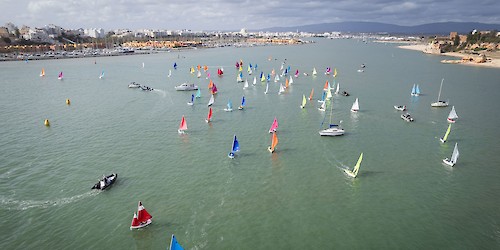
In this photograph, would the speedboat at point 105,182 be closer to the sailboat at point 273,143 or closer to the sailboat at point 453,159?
the sailboat at point 273,143

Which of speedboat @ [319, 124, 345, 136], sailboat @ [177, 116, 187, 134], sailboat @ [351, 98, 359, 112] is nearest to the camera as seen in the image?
speedboat @ [319, 124, 345, 136]

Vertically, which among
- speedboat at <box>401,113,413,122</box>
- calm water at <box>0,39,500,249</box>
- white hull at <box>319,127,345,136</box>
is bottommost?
calm water at <box>0,39,500,249</box>

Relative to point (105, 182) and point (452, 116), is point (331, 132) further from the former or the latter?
point (105, 182)

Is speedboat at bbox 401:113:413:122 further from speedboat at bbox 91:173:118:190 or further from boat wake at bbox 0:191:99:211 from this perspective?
boat wake at bbox 0:191:99:211

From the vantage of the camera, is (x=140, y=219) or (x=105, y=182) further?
(x=105, y=182)

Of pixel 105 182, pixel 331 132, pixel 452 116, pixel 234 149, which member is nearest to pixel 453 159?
pixel 331 132

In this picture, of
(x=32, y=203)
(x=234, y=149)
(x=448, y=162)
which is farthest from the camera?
(x=234, y=149)

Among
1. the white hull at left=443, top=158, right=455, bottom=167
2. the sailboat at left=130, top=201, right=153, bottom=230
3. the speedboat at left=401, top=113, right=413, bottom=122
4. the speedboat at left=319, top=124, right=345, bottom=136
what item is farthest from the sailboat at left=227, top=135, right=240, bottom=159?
the speedboat at left=401, top=113, right=413, bottom=122

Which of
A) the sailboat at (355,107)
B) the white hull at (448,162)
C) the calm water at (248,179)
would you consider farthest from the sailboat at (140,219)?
the sailboat at (355,107)

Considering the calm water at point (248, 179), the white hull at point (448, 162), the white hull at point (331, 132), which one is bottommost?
the calm water at point (248, 179)
